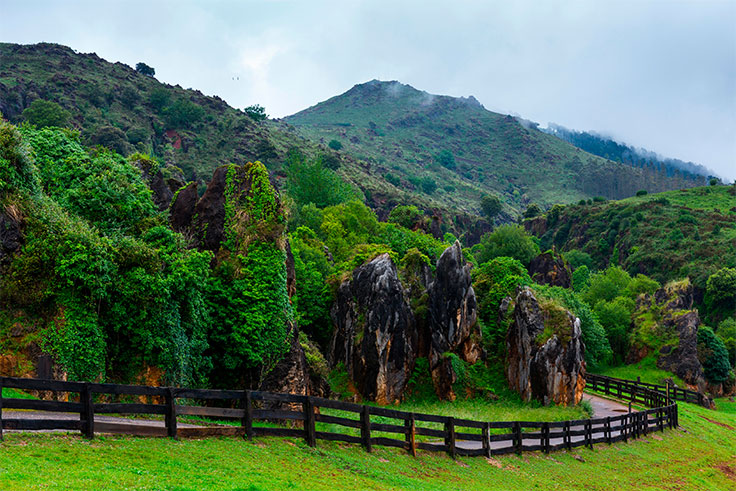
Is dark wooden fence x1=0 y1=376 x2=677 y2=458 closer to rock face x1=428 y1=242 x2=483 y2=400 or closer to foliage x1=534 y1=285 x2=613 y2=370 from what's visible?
rock face x1=428 y1=242 x2=483 y2=400

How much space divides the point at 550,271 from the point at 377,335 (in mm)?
73427

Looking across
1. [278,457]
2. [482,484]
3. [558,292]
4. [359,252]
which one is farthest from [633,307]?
[278,457]

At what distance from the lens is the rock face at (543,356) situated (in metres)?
38.5

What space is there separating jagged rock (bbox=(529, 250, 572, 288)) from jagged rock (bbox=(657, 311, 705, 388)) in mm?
31925

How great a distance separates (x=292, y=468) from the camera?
1379 centimetres

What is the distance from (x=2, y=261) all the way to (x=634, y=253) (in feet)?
454

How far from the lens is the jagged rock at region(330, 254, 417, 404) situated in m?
37.5

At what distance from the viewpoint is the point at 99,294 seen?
21828 millimetres

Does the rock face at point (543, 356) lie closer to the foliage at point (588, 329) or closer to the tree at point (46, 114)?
the foliage at point (588, 329)

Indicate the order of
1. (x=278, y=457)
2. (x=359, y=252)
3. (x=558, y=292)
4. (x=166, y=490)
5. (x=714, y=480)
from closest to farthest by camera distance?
(x=166, y=490)
(x=278, y=457)
(x=714, y=480)
(x=359, y=252)
(x=558, y=292)

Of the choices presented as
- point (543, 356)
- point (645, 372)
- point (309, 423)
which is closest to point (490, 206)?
point (645, 372)

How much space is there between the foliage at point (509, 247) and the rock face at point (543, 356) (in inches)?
2898

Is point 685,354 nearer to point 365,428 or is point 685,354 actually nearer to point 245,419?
point 365,428

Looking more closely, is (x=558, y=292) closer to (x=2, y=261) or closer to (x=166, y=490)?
(x=2, y=261)
